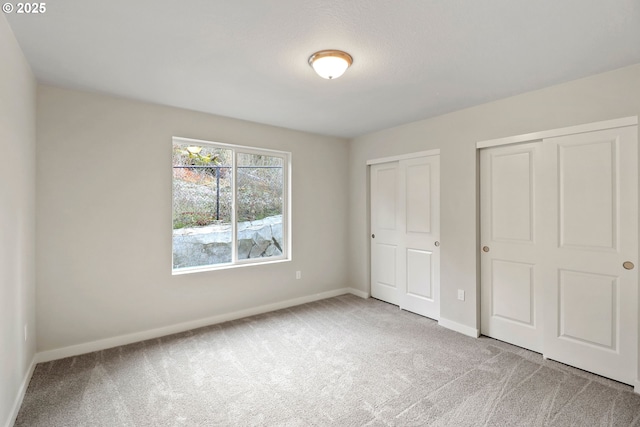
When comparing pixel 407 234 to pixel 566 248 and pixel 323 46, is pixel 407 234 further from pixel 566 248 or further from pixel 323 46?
pixel 323 46

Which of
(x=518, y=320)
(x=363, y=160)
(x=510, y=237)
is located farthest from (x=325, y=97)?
(x=518, y=320)

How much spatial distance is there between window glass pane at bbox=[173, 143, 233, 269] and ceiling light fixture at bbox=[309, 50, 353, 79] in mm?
1959

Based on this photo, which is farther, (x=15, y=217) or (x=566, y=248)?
(x=566, y=248)

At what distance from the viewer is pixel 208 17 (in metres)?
1.73

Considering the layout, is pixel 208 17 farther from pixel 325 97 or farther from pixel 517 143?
pixel 517 143

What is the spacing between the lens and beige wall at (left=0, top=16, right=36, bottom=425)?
1774mm

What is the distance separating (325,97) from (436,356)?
2681mm

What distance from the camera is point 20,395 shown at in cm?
209

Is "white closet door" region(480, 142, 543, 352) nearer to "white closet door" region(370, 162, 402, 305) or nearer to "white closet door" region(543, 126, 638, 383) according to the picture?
"white closet door" region(543, 126, 638, 383)

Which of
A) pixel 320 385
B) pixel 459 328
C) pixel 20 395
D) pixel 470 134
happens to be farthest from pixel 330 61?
pixel 20 395

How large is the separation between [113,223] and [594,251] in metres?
4.32

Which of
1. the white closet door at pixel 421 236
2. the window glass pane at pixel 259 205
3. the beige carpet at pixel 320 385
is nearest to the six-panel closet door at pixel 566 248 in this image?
the beige carpet at pixel 320 385

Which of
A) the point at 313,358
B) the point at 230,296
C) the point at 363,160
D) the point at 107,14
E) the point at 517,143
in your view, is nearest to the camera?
the point at 107,14

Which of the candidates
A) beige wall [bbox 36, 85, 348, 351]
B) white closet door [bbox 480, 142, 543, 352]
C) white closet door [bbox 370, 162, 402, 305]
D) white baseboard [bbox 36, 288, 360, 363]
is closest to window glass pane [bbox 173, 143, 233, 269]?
beige wall [bbox 36, 85, 348, 351]
